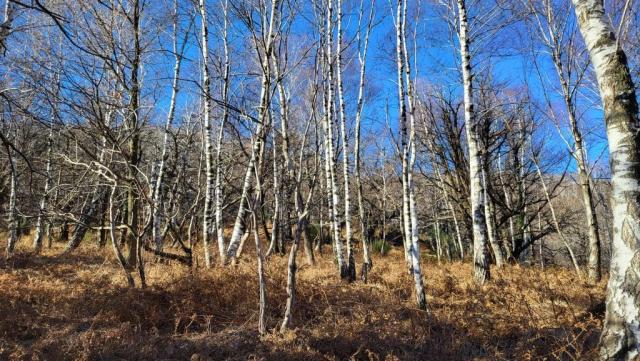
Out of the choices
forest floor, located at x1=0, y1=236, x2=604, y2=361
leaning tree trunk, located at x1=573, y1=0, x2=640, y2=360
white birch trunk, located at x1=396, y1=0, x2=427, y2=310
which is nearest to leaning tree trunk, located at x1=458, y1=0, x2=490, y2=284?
forest floor, located at x1=0, y1=236, x2=604, y2=361

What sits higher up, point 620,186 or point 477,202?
point 477,202

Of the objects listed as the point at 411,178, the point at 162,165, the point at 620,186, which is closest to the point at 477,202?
the point at 411,178

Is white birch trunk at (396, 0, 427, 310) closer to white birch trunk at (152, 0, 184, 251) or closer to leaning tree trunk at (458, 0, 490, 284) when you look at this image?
leaning tree trunk at (458, 0, 490, 284)

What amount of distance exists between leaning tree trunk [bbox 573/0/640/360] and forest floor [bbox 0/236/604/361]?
76 cm

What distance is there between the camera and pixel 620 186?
10.7ft

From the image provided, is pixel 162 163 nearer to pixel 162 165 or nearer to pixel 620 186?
pixel 162 165

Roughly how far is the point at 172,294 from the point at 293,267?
2.67 meters

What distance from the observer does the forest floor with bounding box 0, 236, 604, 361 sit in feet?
14.1

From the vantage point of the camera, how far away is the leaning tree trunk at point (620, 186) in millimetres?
3092

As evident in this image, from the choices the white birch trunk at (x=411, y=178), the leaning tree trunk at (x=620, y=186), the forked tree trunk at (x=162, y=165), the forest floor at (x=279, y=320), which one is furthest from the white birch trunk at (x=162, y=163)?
the leaning tree trunk at (x=620, y=186)

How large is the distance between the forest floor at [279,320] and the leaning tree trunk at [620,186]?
76cm

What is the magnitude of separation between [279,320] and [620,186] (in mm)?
4094

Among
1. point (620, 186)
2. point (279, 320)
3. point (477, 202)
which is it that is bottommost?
point (279, 320)

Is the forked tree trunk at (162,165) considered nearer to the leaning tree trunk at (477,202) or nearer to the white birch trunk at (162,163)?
the white birch trunk at (162,163)
